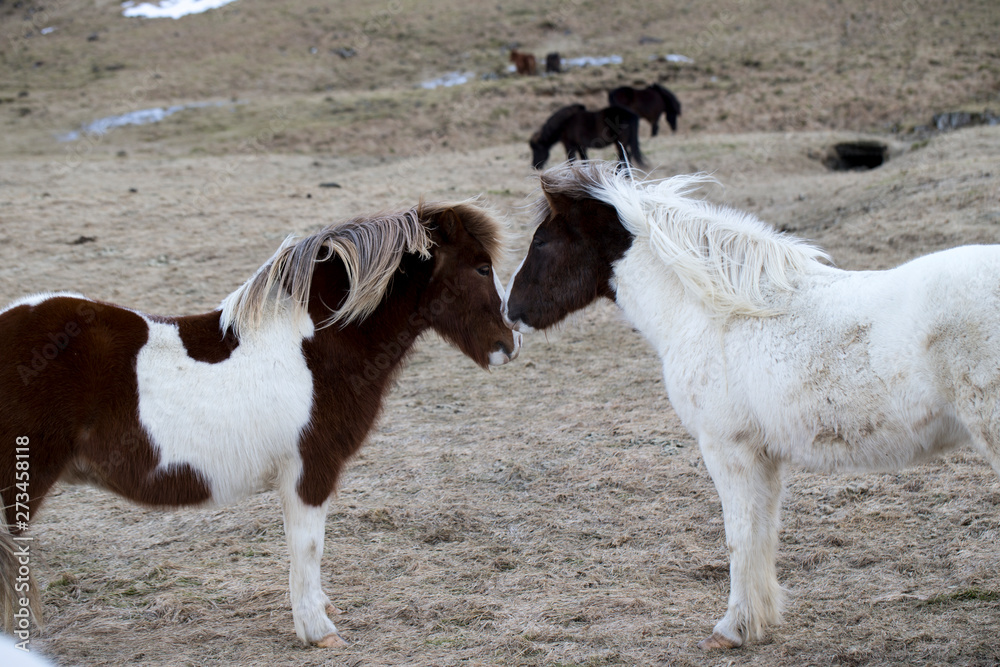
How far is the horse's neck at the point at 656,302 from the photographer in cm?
337

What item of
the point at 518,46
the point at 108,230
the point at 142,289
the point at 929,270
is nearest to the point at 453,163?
the point at 108,230

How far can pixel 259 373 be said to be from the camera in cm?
335

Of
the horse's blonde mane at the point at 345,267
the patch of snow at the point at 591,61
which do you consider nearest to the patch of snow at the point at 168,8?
the patch of snow at the point at 591,61

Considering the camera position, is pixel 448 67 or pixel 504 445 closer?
pixel 504 445

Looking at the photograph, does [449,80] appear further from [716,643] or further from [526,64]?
[716,643]

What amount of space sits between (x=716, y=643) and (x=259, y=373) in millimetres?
2252

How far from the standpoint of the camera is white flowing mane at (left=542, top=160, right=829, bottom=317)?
325 centimetres

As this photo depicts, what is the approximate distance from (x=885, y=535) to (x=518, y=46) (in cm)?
2845

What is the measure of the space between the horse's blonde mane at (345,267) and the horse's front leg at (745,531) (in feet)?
5.23

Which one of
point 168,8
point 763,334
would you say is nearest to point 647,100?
point 763,334


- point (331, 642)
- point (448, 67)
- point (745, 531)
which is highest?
point (448, 67)

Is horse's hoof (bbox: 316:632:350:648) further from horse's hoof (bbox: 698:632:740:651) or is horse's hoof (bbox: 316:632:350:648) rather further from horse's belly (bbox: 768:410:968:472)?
horse's belly (bbox: 768:410:968:472)
